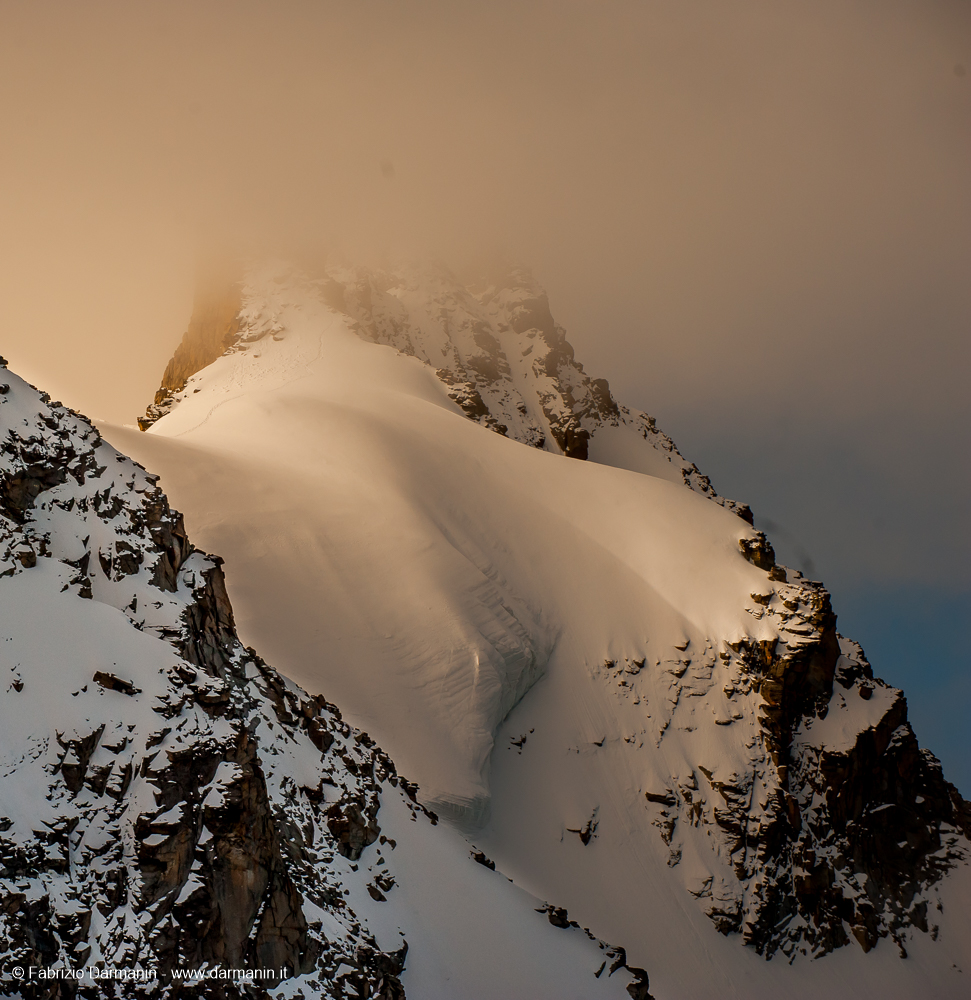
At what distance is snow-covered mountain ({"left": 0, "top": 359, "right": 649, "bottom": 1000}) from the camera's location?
16844 millimetres

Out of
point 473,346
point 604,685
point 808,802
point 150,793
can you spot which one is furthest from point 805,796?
point 473,346

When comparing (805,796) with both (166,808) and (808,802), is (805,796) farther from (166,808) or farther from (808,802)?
(166,808)

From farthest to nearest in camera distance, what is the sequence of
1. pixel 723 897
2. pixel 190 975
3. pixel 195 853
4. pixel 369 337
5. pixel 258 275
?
pixel 258 275 < pixel 369 337 < pixel 723 897 < pixel 195 853 < pixel 190 975

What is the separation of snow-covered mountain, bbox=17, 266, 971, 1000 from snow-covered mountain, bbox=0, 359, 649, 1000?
9669 mm

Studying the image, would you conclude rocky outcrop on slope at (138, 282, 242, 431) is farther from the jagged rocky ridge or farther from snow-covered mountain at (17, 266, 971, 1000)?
the jagged rocky ridge

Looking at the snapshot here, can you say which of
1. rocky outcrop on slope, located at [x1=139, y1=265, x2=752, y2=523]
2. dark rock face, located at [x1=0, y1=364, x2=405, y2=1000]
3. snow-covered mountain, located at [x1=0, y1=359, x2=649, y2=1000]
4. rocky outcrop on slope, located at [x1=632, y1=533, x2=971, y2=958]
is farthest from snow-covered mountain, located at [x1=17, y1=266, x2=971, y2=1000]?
rocky outcrop on slope, located at [x1=139, y1=265, x2=752, y2=523]

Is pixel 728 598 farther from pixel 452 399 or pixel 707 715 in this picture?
pixel 452 399

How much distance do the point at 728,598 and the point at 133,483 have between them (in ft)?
111

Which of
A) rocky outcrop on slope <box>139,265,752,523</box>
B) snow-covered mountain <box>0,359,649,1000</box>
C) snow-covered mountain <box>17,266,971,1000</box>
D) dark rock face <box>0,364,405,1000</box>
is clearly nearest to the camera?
dark rock face <box>0,364,405,1000</box>


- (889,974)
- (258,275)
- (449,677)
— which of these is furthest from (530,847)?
(258,275)

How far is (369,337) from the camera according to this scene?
262 ft

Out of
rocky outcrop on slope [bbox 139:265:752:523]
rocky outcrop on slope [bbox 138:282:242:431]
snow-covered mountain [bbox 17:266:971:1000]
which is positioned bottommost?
snow-covered mountain [bbox 17:266:971:1000]

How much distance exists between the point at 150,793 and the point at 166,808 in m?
0.42

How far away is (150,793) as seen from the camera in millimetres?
18203
